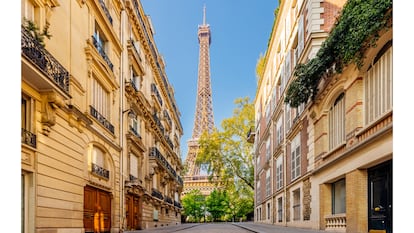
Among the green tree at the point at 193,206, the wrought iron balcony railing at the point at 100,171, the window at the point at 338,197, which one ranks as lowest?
the green tree at the point at 193,206

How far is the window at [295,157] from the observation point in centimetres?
1762

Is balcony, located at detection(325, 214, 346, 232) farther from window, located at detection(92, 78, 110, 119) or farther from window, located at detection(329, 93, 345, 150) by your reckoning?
window, located at detection(92, 78, 110, 119)

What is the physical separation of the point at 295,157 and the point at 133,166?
360 inches

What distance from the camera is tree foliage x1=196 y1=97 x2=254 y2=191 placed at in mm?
38875

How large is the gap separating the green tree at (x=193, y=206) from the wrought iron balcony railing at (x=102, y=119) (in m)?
46.7

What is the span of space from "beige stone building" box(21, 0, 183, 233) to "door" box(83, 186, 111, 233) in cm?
4

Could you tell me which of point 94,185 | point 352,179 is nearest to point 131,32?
point 94,185

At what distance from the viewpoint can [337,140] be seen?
12.1m

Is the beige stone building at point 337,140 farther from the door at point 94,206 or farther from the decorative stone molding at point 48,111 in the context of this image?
the door at point 94,206

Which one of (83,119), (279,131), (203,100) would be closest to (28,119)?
(83,119)

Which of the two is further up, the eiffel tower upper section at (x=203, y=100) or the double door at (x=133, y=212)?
the eiffel tower upper section at (x=203, y=100)

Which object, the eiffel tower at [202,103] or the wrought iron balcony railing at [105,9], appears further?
the eiffel tower at [202,103]

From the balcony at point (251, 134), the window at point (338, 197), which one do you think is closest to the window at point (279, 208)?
the window at point (338, 197)
